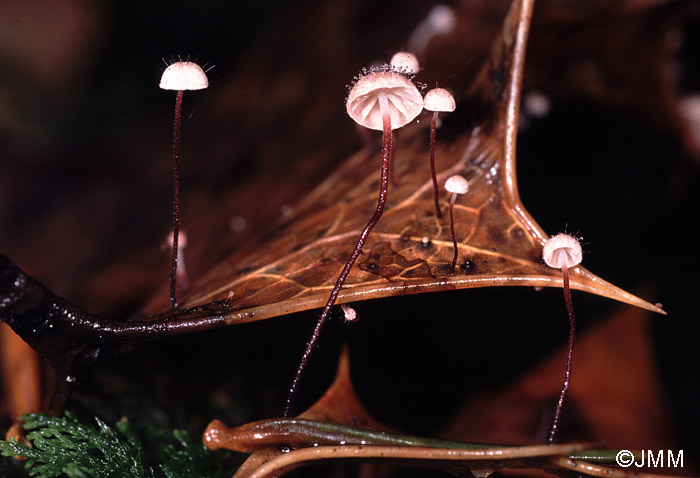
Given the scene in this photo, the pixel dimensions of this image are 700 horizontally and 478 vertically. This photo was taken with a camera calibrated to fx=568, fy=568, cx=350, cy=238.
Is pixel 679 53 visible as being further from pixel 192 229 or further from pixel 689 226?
pixel 192 229

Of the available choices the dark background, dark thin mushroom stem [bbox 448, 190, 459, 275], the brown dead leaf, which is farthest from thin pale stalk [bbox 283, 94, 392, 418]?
the brown dead leaf

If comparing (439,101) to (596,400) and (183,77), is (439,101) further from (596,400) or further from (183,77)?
(596,400)

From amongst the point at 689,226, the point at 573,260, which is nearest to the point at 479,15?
the point at 689,226

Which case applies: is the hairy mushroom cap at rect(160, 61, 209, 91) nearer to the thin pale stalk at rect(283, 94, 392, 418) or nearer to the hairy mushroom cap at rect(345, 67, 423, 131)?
the hairy mushroom cap at rect(345, 67, 423, 131)

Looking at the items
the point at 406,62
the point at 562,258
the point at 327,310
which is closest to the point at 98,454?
the point at 327,310

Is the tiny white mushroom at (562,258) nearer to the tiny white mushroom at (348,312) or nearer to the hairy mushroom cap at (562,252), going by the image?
the hairy mushroom cap at (562,252)
